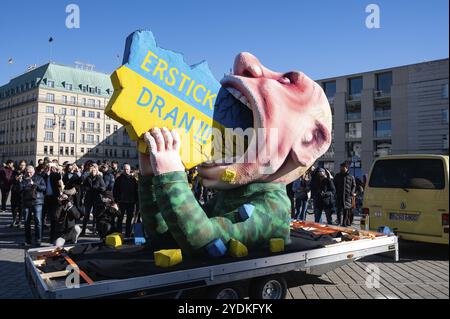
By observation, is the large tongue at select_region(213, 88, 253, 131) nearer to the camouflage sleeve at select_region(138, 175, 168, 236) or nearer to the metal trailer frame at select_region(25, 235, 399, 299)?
the camouflage sleeve at select_region(138, 175, 168, 236)

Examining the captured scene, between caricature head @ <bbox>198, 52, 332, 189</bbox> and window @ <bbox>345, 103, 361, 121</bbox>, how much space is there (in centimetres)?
4253

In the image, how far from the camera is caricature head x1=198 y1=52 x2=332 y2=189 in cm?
460

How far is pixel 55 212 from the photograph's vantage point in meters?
7.97

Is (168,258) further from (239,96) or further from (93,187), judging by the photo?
(93,187)

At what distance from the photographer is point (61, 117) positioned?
209 ft

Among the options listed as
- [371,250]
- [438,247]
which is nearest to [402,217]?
[438,247]

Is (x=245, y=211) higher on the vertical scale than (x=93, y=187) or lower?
lower

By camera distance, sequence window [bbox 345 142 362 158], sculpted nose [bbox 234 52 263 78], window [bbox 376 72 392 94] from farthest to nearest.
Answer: window [bbox 345 142 362 158] < window [bbox 376 72 392 94] < sculpted nose [bbox 234 52 263 78]

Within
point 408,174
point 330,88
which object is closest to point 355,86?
point 330,88

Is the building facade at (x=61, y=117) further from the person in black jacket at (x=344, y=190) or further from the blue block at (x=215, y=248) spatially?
the blue block at (x=215, y=248)

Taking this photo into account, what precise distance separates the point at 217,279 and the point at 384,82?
44.0 m

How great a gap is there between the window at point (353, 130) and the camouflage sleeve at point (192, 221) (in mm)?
42332

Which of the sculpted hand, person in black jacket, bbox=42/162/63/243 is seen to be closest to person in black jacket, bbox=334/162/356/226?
person in black jacket, bbox=42/162/63/243

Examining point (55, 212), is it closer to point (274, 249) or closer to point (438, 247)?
point (274, 249)
